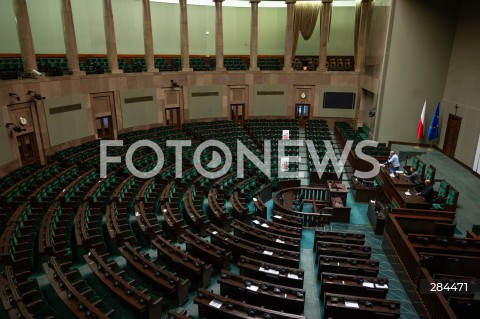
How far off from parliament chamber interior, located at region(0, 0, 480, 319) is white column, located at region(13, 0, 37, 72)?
7 cm

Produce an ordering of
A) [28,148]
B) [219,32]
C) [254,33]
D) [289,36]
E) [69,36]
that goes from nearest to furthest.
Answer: [28,148] < [69,36] < [219,32] < [254,33] < [289,36]

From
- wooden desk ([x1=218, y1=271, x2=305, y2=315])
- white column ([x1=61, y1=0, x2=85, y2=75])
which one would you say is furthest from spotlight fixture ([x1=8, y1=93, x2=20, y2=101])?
wooden desk ([x1=218, y1=271, x2=305, y2=315])

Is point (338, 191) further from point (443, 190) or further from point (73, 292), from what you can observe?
point (73, 292)

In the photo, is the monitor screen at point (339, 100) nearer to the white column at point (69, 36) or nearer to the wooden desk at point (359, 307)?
the white column at point (69, 36)

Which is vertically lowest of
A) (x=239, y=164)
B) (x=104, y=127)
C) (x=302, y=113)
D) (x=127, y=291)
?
(x=239, y=164)

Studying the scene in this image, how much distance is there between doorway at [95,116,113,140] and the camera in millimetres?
17375

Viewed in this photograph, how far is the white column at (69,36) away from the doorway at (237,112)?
29.5 feet

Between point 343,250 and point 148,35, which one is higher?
point 148,35

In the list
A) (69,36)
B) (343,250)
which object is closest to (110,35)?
(69,36)

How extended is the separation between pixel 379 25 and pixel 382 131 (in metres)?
5.46

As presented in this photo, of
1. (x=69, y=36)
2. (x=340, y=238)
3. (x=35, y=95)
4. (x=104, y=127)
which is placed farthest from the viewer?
(x=104, y=127)

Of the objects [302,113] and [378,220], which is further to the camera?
[302,113]

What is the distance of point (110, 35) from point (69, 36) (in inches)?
80.7

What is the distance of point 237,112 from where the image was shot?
21.7 meters
